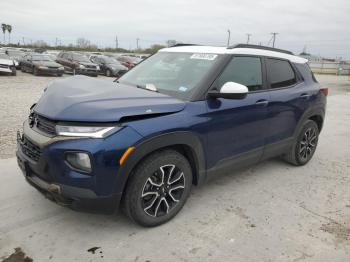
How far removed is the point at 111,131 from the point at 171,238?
1190 mm

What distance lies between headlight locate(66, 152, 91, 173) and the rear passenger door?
8.00 ft

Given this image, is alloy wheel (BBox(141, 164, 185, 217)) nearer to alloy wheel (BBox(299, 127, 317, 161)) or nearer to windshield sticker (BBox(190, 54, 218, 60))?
windshield sticker (BBox(190, 54, 218, 60))

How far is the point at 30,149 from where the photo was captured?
9.66ft

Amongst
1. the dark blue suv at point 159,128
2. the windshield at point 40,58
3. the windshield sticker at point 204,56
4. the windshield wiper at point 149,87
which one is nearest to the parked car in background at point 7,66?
the windshield at point 40,58

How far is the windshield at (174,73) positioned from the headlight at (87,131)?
36.6 inches

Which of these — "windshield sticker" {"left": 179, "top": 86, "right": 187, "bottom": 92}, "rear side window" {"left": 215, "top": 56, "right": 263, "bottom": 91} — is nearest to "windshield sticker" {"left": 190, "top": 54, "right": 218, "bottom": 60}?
"rear side window" {"left": 215, "top": 56, "right": 263, "bottom": 91}

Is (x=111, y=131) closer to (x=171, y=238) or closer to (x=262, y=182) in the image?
(x=171, y=238)

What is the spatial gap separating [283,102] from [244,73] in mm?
807

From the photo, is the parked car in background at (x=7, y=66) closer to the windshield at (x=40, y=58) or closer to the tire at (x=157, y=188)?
the windshield at (x=40, y=58)

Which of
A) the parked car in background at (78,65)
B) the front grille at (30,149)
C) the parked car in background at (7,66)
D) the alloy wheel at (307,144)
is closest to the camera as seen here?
the front grille at (30,149)

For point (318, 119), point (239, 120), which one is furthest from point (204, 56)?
point (318, 119)

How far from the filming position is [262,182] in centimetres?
448

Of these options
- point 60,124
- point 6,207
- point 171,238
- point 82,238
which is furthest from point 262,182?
point 6,207

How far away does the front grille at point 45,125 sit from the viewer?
2779 mm
